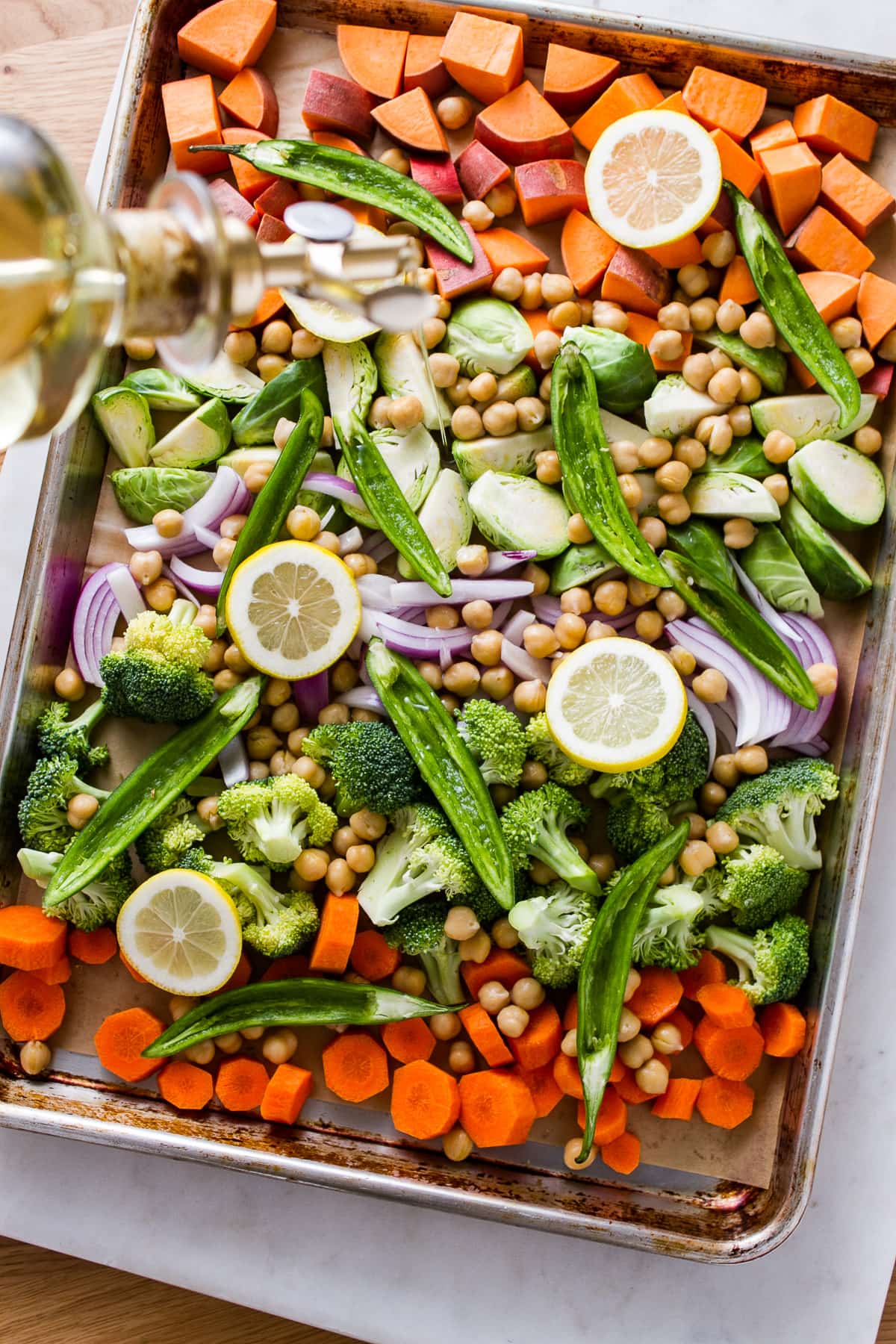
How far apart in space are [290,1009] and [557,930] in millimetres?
782

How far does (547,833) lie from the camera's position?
3.14 meters

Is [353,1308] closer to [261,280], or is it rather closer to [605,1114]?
[605,1114]

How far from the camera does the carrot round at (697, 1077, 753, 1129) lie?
123 inches

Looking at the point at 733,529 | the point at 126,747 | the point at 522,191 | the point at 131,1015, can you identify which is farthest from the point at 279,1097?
the point at 522,191

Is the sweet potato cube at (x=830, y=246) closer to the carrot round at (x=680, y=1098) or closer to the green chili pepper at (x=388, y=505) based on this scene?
the green chili pepper at (x=388, y=505)

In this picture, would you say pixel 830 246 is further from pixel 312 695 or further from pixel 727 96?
pixel 312 695

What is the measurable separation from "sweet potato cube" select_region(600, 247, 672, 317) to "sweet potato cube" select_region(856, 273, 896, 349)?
1.84 ft

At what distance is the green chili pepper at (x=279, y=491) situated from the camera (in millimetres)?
3227

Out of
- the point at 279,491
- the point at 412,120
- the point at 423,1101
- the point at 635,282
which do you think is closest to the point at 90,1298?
the point at 423,1101

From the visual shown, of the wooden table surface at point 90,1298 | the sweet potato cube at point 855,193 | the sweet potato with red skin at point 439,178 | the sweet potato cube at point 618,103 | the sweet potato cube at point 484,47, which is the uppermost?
the sweet potato cube at point 484,47

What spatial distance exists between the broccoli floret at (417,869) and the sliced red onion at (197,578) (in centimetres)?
86

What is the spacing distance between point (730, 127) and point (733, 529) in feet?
3.80

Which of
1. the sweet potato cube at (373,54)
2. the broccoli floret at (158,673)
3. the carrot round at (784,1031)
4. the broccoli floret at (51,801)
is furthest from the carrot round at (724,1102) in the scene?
the sweet potato cube at (373,54)

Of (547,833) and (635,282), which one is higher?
(635,282)
